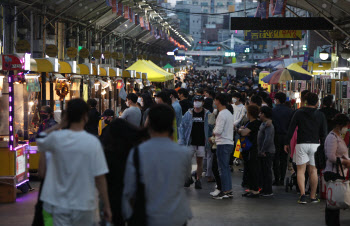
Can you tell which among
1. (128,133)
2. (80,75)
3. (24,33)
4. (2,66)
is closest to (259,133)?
(2,66)

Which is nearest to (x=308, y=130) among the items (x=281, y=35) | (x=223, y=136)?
(x=223, y=136)

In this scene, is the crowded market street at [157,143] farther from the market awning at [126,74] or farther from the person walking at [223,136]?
the market awning at [126,74]

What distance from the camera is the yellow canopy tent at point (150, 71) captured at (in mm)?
28125

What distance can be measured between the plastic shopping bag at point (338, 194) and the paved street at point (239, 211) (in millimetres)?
1252

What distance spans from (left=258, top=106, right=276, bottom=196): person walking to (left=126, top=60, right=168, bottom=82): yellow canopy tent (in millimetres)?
16196

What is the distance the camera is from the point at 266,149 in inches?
469

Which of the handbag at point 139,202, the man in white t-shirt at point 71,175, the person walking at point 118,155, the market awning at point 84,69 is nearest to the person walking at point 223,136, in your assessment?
the person walking at point 118,155

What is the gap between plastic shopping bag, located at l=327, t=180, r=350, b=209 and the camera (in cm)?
816

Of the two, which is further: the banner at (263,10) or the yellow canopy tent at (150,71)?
the yellow canopy tent at (150,71)

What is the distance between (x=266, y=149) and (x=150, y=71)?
17.2 m

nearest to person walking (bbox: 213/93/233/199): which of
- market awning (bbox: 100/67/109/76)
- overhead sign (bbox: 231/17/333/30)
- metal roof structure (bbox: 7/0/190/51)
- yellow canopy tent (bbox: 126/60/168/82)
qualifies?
overhead sign (bbox: 231/17/333/30)

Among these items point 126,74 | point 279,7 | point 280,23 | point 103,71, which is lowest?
point 126,74

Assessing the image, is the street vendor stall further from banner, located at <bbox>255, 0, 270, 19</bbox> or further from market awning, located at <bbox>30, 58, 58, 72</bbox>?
banner, located at <bbox>255, 0, 270, 19</bbox>

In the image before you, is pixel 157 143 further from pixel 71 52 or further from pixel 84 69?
pixel 71 52
